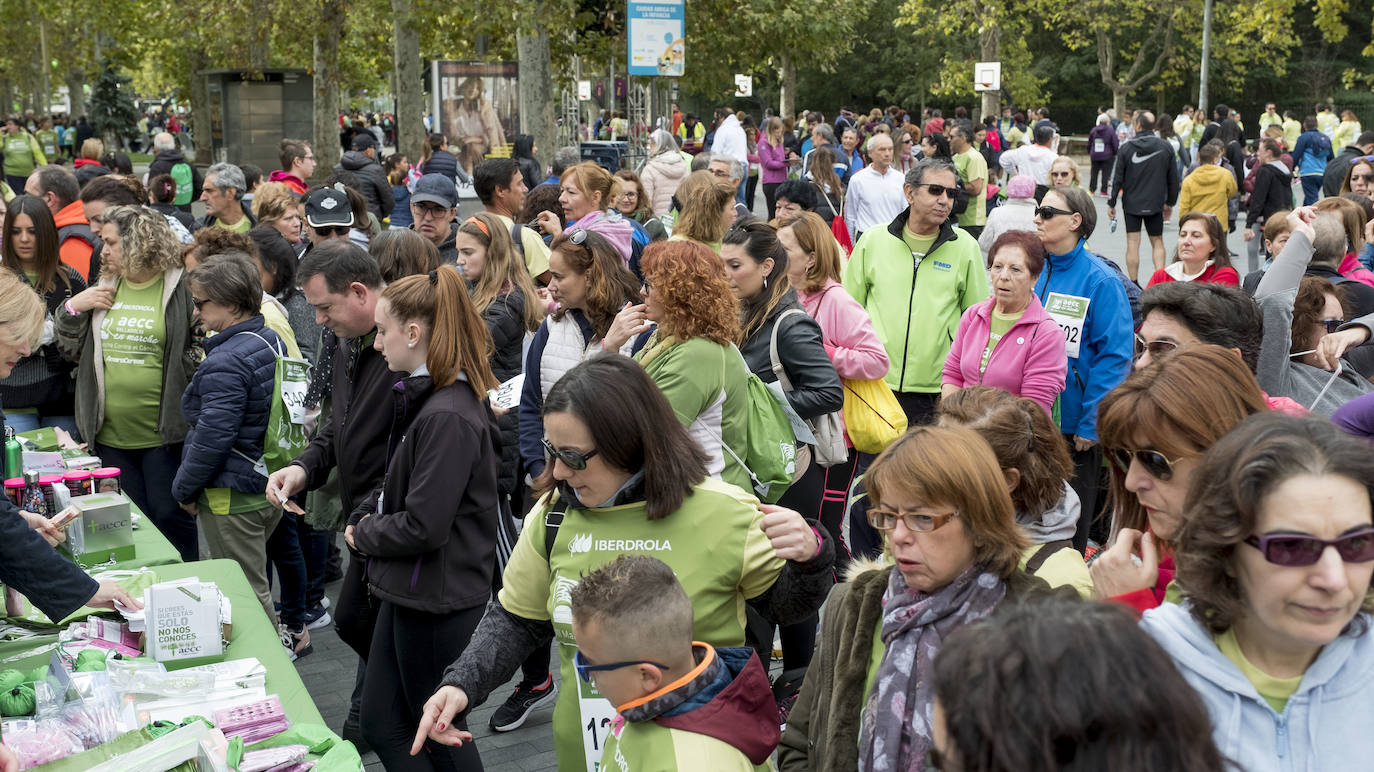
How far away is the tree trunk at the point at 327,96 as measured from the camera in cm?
2658

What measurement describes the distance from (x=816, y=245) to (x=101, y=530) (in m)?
3.09

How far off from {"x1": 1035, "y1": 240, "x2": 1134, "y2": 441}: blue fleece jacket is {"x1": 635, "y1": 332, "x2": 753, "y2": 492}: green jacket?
1764 millimetres

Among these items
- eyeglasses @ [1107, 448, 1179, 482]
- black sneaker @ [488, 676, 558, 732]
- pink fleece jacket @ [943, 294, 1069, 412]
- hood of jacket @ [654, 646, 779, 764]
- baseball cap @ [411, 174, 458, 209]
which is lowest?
black sneaker @ [488, 676, 558, 732]

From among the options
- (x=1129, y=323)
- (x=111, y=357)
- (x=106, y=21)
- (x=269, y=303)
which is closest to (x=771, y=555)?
(x=1129, y=323)

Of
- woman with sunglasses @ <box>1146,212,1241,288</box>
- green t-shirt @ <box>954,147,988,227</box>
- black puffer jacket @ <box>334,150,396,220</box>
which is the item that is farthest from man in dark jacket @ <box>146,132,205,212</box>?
woman with sunglasses @ <box>1146,212,1241,288</box>

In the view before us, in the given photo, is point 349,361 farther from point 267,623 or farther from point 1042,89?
point 1042,89

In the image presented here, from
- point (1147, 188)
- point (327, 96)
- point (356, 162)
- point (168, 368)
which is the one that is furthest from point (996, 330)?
point (327, 96)

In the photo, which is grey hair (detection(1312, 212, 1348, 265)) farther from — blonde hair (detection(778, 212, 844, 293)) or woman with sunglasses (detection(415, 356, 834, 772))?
woman with sunglasses (detection(415, 356, 834, 772))

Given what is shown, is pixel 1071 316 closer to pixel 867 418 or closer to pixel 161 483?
pixel 867 418

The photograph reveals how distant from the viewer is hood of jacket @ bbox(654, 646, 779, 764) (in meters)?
2.47

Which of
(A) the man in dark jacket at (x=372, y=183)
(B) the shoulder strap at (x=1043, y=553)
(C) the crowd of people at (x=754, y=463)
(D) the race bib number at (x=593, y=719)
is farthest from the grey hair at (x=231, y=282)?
(A) the man in dark jacket at (x=372, y=183)

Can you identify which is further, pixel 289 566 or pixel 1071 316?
pixel 289 566

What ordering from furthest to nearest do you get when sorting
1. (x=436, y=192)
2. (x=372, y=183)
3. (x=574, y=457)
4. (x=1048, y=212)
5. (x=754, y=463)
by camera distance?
1. (x=372, y=183)
2. (x=436, y=192)
3. (x=1048, y=212)
4. (x=754, y=463)
5. (x=574, y=457)

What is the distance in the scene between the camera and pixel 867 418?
5375mm
